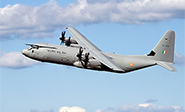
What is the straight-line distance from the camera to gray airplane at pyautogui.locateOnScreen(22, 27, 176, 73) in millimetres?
44656

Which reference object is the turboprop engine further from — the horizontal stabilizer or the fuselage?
the horizontal stabilizer

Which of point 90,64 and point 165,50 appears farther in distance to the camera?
point 165,50

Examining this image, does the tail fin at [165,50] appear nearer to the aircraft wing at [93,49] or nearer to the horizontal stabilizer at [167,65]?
the horizontal stabilizer at [167,65]

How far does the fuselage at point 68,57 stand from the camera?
46375mm

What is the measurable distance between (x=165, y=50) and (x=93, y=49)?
13.1 metres

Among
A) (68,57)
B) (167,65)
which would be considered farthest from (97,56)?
(167,65)

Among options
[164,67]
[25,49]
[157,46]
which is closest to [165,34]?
[157,46]

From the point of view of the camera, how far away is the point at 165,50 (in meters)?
49.4

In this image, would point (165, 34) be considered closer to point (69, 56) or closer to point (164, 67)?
point (164, 67)

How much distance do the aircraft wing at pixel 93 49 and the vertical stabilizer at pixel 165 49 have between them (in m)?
9.82

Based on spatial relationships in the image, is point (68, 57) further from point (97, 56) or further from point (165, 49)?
point (165, 49)

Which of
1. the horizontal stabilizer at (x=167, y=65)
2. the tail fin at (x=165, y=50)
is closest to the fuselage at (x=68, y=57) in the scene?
the horizontal stabilizer at (x=167, y=65)

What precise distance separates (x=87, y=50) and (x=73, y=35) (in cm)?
862

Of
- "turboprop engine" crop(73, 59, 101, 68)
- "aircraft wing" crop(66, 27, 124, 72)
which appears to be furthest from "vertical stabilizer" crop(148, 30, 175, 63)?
"turboprop engine" crop(73, 59, 101, 68)
